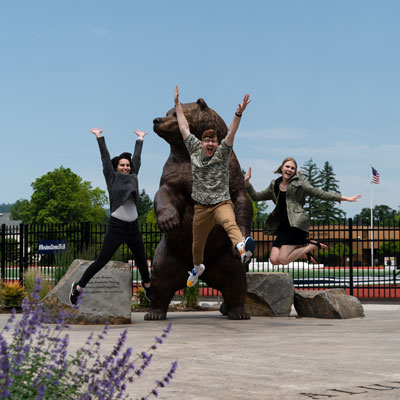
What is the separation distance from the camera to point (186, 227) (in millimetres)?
8000

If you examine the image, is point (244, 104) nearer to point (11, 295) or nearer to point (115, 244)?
point (115, 244)

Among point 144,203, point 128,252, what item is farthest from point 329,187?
point 128,252

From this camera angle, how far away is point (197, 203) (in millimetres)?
6902

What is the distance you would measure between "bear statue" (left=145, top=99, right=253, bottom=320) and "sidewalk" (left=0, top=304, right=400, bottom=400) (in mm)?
738

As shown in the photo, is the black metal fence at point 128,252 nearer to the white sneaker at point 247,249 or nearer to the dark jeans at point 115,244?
the dark jeans at point 115,244

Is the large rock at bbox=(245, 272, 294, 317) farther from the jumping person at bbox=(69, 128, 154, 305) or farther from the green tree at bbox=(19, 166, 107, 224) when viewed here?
the green tree at bbox=(19, 166, 107, 224)

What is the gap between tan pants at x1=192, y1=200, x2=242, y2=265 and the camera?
259 inches

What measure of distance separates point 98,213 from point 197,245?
45.3 metres

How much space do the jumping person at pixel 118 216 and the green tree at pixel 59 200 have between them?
39593mm

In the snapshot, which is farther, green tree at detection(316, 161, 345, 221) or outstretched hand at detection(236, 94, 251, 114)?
green tree at detection(316, 161, 345, 221)

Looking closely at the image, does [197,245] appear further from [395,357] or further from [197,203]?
[395,357]

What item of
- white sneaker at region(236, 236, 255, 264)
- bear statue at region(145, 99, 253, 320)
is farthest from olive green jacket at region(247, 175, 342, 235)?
white sneaker at region(236, 236, 255, 264)

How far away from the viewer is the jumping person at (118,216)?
7.48 m

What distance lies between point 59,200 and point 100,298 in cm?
4027
